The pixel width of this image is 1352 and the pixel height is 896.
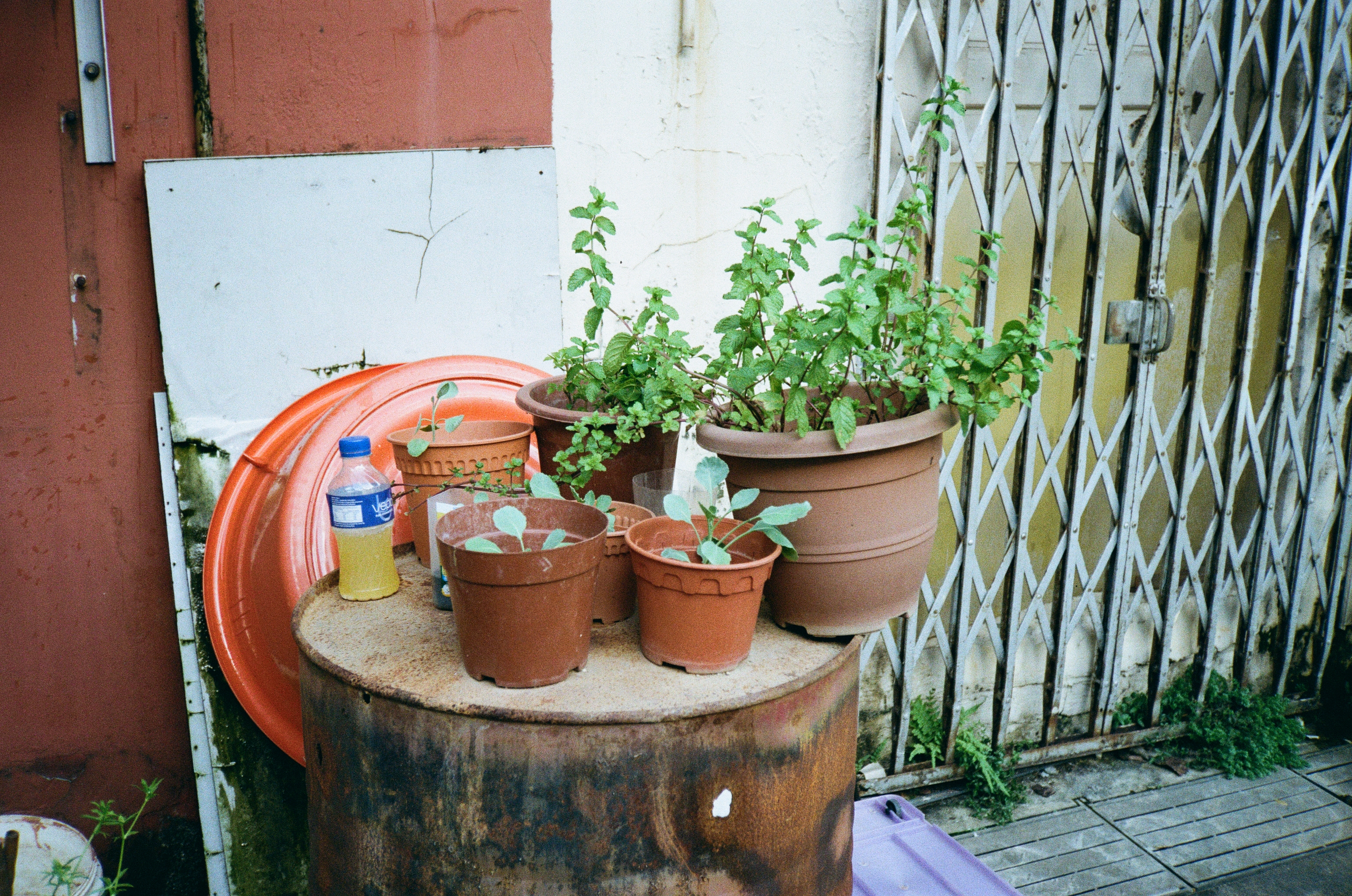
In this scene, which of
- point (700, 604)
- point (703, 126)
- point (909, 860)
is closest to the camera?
point (700, 604)

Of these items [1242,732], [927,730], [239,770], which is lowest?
[1242,732]

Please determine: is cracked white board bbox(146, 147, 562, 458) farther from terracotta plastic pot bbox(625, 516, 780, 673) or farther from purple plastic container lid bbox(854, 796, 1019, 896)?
purple plastic container lid bbox(854, 796, 1019, 896)

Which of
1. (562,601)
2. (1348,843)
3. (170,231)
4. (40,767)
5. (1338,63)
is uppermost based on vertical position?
(1338,63)

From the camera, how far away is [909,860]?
225cm

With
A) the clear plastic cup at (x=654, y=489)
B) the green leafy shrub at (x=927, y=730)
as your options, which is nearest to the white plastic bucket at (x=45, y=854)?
the clear plastic cup at (x=654, y=489)

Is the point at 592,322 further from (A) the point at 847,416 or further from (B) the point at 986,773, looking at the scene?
(B) the point at 986,773

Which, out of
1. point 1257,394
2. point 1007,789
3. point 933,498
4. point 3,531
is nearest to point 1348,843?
point 1007,789

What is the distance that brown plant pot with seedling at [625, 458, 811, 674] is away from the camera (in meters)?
1.41

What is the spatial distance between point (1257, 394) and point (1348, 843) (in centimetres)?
154

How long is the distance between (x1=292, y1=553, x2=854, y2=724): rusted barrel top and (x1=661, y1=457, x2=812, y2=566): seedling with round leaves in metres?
0.18

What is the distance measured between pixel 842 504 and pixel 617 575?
42cm

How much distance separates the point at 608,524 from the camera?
146 centimetres

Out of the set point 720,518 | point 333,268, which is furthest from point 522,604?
point 333,268

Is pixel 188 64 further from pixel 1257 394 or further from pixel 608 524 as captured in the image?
pixel 1257 394
